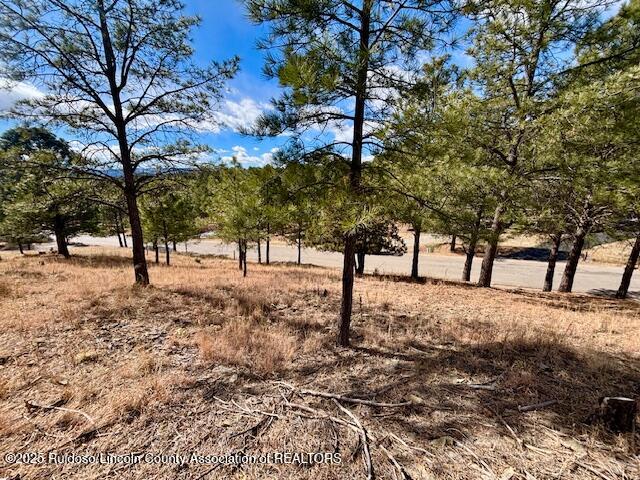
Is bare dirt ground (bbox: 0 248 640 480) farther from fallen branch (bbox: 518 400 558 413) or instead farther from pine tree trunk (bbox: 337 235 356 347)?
pine tree trunk (bbox: 337 235 356 347)

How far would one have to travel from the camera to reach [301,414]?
3.24 m

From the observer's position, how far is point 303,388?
379 centimetres

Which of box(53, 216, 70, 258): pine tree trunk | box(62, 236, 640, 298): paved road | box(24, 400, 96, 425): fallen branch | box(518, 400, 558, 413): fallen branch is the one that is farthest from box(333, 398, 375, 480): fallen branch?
box(53, 216, 70, 258): pine tree trunk

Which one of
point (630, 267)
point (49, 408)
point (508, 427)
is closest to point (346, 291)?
point (508, 427)

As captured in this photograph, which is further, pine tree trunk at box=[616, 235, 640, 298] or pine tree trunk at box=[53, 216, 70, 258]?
pine tree trunk at box=[53, 216, 70, 258]

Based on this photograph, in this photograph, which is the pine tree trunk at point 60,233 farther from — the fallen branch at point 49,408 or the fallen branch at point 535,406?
the fallen branch at point 535,406

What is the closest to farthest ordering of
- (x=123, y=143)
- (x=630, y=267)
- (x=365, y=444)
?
(x=365, y=444) < (x=123, y=143) < (x=630, y=267)

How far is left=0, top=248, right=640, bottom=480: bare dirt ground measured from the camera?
8.62 feet

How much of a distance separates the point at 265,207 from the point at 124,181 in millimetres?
6149

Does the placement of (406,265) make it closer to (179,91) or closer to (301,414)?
(179,91)

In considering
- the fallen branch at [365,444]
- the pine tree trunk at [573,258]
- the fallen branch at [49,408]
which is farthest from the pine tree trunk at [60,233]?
the pine tree trunk at [573,258]

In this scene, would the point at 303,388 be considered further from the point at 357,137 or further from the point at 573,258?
the point at 573,258

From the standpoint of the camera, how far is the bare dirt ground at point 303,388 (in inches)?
103

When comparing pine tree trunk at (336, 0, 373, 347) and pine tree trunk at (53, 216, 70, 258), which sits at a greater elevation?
pine tree trunk at (336, 0, 373, 347)
